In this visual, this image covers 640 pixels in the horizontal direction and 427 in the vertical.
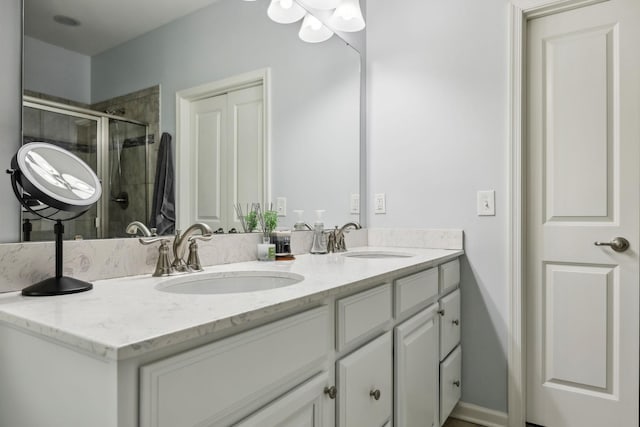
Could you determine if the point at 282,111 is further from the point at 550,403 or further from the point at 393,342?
the point at 550,403

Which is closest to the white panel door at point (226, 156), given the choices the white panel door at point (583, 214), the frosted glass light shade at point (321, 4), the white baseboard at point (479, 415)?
the frosted glass light shade at point (321, 4)

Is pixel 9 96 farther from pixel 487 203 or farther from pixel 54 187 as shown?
pixel 487 203

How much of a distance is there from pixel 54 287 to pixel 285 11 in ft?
4.95

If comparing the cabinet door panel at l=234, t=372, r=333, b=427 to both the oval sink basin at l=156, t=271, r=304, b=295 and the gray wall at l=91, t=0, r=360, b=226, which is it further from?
the gray wall at l=91, t=0, r=360, b=226

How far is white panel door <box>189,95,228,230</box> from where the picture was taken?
1405 mm

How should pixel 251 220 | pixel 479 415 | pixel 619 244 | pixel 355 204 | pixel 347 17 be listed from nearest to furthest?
pixel 251 220 < pixel 619 244 < pixel 479 415 < pixel 347 17 < pixel 355 204

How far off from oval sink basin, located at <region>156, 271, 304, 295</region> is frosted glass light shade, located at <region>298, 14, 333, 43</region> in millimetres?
1230

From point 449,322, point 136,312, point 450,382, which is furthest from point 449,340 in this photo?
point 136,312

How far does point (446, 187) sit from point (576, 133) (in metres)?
0.61

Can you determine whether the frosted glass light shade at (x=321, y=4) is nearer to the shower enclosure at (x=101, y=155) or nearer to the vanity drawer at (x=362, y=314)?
the shower enclosure at (x=101, y=155)

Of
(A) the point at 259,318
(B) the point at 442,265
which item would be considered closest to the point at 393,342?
(B) the point at 442,265

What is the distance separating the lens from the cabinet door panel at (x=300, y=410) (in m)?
0.79

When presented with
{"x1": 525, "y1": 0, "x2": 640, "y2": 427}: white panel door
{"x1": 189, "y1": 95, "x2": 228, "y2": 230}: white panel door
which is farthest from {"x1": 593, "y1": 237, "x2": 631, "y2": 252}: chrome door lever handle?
{"x1": 189, "y1": 95, "x2": 228, "y2": 230}: white panel door

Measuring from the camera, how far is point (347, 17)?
2102 mm
